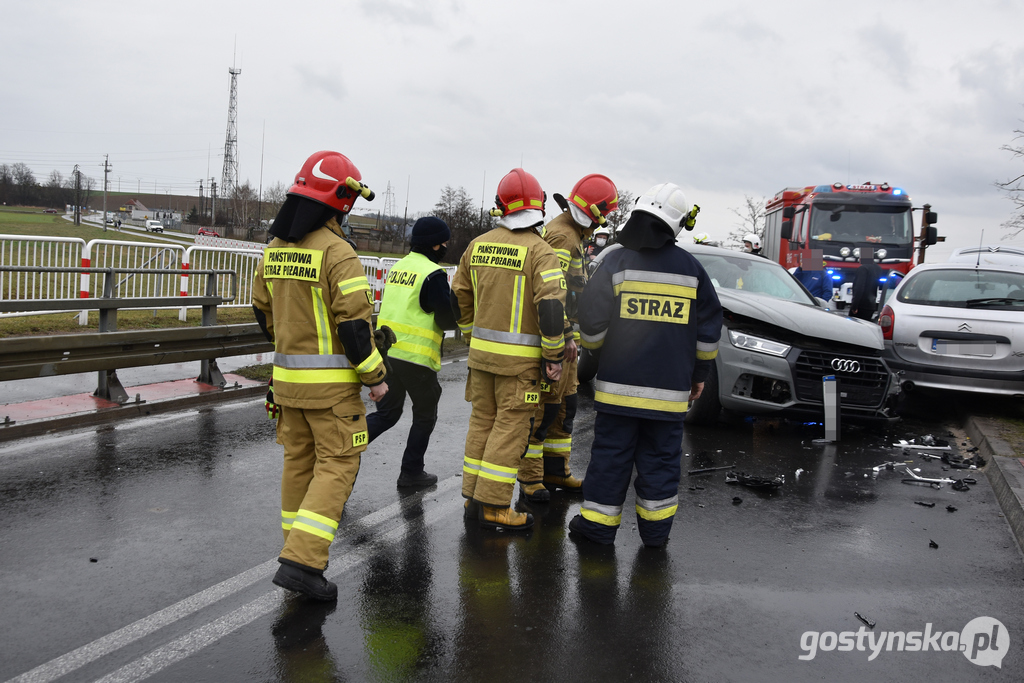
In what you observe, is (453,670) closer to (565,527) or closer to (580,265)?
(565,527)

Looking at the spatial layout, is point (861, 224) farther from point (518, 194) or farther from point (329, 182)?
point (329, 182)

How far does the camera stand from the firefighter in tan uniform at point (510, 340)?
459cm

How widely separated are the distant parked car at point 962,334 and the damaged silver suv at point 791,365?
3.54 feet

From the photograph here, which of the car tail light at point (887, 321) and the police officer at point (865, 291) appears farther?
the police officer at point (865, 291)

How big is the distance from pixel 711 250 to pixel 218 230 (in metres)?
69.2

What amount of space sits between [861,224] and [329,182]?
46.1 feet

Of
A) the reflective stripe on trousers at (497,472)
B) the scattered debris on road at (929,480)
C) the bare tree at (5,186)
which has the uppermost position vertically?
the bare tree at (5,186)

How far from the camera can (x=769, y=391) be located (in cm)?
715

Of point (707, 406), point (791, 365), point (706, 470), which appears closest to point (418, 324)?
point (706, 470)

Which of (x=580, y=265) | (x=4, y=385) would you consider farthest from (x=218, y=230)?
(x=580, y=265)

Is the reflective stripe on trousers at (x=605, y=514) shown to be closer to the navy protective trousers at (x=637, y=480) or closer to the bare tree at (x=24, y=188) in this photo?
the navy protective trousers at (x=637, y=480)

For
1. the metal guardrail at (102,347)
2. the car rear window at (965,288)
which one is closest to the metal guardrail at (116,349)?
the metal guardrail at (102,347)

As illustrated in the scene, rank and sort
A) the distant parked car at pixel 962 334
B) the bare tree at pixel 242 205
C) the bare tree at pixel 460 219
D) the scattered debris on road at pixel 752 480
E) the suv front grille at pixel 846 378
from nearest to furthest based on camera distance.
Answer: the scattered debris on road at pixel 752 480 < the suv front grille at pixel 846 378 < the distant parked car at pixel 962 334 < the bare tree at pixel 460 219 < the bare tree at pixel 242 205

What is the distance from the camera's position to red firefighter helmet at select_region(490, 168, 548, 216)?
4.66 m
